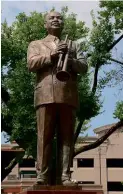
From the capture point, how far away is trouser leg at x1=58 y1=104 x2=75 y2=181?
27.2 feet

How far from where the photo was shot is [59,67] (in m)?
8.05

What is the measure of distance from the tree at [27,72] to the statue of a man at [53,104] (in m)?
11.2

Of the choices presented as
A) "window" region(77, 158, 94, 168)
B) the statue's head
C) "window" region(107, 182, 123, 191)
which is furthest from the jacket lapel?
"window" region(107, 182, 123, 191)

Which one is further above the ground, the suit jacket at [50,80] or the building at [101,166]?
the suit jacket at [50,80]

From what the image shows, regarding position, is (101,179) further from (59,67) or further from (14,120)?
(59,67)

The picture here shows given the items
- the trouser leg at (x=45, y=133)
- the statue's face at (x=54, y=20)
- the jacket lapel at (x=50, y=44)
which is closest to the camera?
the trouser leg at (x=45, y=133)

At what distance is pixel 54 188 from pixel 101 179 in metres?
39.7

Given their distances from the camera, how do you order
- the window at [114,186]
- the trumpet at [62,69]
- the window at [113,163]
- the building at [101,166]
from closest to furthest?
the trumpet at [62,69] → the building at [101,166] → the window at [114,186] → the window at [113,163]

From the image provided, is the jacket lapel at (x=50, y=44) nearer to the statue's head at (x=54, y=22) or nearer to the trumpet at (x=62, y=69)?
the statue's head at (x=54, y=22)

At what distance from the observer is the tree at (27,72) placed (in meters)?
19.9

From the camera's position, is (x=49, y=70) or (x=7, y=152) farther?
(x=7, y=152)

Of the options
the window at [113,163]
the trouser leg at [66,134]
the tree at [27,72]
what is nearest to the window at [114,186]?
the window at [113,163]

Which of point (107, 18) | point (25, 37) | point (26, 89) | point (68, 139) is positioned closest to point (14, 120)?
point (26, 89)

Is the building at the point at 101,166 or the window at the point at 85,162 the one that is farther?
the window at the point at 85,162
